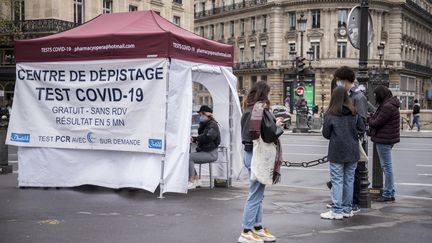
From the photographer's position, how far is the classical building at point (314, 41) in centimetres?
6788

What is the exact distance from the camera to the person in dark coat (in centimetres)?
944

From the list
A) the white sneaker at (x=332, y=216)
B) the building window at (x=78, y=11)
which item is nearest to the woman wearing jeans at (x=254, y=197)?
the white sneaker at (x=332, y=216)

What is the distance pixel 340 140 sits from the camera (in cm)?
803

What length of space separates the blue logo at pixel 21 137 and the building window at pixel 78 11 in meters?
34.3

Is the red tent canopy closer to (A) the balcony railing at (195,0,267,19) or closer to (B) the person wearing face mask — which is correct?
(B) the person wearing face mask

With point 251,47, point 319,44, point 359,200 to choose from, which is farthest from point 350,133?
point 251,47

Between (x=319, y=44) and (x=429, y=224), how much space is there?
62171mm

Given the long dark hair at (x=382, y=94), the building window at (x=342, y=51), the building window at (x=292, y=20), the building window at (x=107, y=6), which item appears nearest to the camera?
the long dark hair at (x=382, y=94)

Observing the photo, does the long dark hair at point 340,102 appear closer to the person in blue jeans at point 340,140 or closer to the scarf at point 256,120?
the person in blue jeans at point 340,140

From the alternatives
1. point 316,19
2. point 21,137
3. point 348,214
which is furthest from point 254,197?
point 316,19

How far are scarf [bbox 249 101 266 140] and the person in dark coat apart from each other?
3371 millimetres

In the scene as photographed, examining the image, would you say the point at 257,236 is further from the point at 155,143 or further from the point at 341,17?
the point at 341,17

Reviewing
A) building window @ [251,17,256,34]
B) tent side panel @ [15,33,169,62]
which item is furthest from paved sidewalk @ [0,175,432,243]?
building window @ [251,17,256,34]

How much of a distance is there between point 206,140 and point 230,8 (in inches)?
2764
